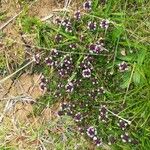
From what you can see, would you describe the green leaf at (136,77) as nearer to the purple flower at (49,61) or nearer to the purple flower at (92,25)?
the purple flower at (92,25)

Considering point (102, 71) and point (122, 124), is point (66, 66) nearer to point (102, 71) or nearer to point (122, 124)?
point (102, 71)

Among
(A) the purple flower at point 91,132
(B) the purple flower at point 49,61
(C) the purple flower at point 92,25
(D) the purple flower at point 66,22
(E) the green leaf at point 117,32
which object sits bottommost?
(A) the purple flower at point 91,132

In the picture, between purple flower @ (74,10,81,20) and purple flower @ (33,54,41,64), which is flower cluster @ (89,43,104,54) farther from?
purple flower @ (33,54,41,64)

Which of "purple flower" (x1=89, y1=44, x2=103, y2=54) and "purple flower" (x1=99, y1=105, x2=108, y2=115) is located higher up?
"purple flower" (x1=89, y1=44, x2=103, y2=54)

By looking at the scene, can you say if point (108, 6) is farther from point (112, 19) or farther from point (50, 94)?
point (50, 94)

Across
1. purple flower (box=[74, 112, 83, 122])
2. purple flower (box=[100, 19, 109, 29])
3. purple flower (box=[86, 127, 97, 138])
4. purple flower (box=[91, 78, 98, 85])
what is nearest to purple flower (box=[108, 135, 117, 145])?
purple flower (box=[86, 127, 97, 138])

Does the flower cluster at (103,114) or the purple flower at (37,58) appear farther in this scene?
the purple flower at (37,58)

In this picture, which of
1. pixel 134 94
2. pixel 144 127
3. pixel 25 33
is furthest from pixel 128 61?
pixel 25 33

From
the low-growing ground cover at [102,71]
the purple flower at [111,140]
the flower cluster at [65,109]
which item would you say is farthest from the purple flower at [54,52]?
the purple flower at [111,140]
